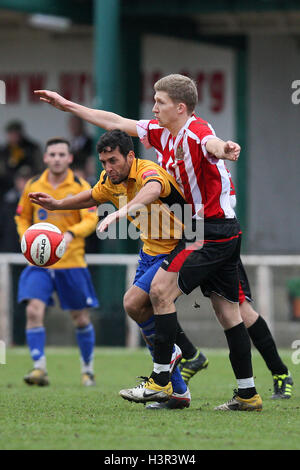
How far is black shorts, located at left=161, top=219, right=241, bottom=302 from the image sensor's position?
627 cm

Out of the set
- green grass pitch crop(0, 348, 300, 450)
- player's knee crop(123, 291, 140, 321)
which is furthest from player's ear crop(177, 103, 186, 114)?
green grass pitch crop(0, 348, 300, 450)

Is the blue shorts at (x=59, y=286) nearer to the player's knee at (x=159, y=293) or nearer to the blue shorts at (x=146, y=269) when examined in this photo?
the blue shorts at (x=146, y=269)

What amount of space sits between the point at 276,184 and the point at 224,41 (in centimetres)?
312

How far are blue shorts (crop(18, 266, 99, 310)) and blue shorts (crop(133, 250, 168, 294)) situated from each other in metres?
2.99

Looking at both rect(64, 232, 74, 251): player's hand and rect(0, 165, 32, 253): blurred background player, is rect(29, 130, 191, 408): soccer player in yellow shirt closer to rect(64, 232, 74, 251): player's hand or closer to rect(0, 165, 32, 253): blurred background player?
rect(64, 232, 74, 251): player's hand

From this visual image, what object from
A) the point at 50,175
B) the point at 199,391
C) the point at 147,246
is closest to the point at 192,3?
the point at 50,175

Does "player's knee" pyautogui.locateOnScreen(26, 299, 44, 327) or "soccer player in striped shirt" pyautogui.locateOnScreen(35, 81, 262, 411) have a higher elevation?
"soccer player in striped shirt" pyautogui.locateOnScreen(35, 81, 262, 411)

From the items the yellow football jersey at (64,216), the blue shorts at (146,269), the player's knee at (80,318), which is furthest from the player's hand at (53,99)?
the player's knee at (80,318)

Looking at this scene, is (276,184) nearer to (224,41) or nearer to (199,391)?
(224,41)

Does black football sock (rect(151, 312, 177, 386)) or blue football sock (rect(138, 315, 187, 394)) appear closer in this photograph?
black football sock (rect(151, 312, 177, 386))

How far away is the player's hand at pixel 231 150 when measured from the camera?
5832mm

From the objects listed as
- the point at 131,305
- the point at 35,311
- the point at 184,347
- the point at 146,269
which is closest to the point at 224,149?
the point at 146,269

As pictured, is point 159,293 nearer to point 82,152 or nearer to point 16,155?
point 82,152

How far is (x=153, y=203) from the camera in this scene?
650cm
